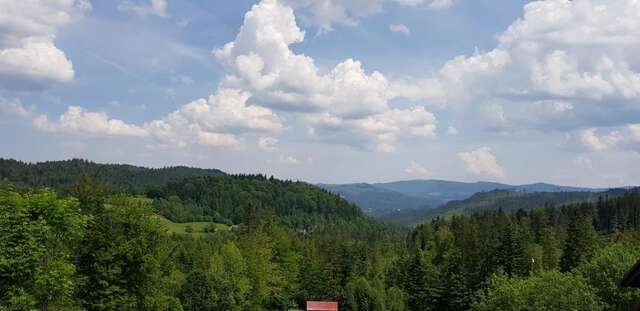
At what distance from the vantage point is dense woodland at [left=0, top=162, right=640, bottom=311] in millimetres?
32969

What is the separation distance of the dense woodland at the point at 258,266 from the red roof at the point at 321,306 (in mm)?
8332

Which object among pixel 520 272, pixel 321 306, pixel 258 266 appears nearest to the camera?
pixel 520 272

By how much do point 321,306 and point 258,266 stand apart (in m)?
10.6

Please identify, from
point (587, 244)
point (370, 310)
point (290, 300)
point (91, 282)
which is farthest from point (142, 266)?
point (587, 244)

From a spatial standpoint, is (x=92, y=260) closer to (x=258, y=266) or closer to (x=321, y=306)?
(x=258, y=266)

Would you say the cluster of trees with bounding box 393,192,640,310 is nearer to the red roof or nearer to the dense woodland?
the dense woodland

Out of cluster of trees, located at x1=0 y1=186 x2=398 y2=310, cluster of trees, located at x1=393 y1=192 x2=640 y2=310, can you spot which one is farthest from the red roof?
cluster of trees, located at x1=393 y1=192 x2=640 y2=310

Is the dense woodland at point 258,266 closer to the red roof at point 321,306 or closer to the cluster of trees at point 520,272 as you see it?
the cluster of trees at point 520,272

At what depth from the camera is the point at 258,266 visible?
7894cm

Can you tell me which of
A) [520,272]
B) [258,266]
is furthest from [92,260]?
[520,272]

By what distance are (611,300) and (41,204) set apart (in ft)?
147

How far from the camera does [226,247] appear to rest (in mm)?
77062

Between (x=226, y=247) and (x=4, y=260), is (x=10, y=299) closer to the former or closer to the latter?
(x=4, y=260)

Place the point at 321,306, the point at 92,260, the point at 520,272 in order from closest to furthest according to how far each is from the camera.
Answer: the point at 92,260 < the point at 520,272 < the point at 321,306
